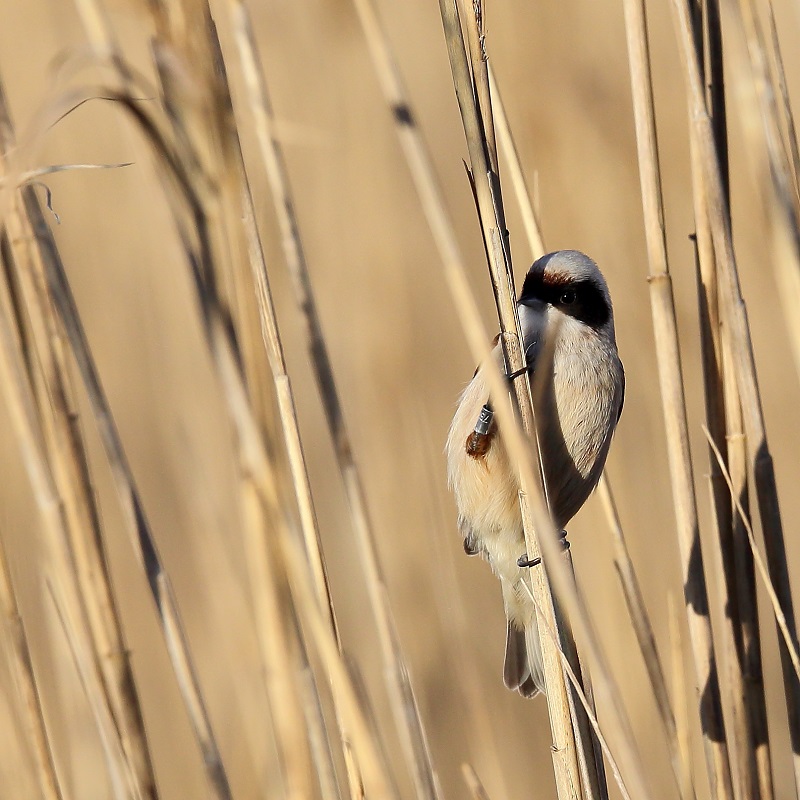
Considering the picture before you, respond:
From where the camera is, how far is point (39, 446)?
113cm

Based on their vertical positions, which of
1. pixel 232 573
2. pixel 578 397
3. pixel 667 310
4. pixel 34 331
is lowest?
pixel 232 573

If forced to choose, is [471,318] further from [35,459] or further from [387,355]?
[387,355]

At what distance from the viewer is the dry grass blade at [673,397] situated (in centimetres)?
126

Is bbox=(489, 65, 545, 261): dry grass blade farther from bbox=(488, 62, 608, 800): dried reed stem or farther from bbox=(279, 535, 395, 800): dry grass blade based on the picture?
bbox=(279, 535, 395, 800): dry grass blade

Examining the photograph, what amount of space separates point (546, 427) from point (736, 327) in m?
0.46

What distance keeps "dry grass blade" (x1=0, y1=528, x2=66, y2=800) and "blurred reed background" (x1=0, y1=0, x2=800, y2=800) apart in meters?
0.68

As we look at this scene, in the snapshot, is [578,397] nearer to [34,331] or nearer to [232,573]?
[232,573]

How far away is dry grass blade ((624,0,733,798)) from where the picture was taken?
4.14 ft

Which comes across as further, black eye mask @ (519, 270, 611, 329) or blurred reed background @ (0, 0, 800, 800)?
blurred reed background @ (0, 0, 800, 800)

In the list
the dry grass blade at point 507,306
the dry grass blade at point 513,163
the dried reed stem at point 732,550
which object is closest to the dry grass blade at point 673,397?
the dried reed stem at point 732,550

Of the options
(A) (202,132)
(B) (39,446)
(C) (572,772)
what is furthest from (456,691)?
(A) (202,132)

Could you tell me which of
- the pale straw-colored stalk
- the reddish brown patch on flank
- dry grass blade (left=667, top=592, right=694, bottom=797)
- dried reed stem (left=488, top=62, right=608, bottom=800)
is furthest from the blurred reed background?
the pale straw-colored stalk

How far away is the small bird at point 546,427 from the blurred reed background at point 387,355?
0.40 ft

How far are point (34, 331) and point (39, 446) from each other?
6.2 inches
